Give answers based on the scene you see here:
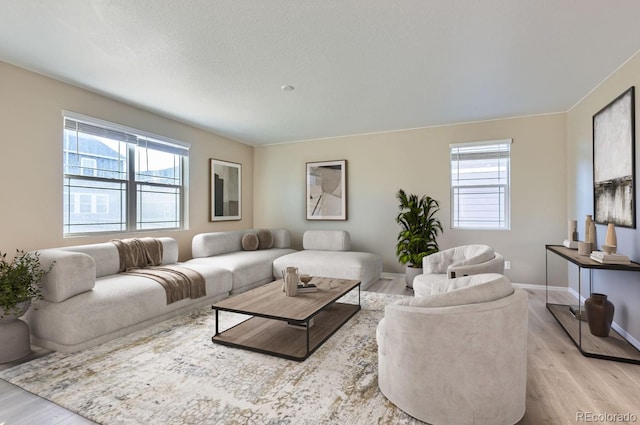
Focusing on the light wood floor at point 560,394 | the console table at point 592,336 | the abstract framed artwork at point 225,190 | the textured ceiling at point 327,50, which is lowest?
the light wood floor at point 560,394

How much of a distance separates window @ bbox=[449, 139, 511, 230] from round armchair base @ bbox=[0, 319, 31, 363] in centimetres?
522

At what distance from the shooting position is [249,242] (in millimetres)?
5379

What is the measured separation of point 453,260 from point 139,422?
329cm

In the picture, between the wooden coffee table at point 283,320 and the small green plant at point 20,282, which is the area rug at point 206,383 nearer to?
the wooden coffee table at point 283,320

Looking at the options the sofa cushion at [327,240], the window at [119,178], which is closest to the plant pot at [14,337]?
the window at [119,178]

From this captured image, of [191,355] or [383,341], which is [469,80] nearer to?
[383,341]

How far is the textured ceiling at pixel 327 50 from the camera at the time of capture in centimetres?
210

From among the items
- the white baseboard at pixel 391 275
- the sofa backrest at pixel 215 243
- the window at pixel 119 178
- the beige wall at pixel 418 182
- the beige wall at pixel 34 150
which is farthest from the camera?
the white baseboard at pixel 391 275

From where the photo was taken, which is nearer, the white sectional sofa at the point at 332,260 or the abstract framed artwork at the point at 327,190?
the white sectional sofa at the point at 332,260

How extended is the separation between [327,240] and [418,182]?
6.13ft

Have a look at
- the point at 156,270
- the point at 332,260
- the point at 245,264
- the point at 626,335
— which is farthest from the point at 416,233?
the point at 156,270

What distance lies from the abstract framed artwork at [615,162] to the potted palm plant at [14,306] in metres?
5.16

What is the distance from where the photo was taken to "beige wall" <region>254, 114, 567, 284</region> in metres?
4.43

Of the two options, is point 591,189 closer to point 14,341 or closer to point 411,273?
point 411,273
